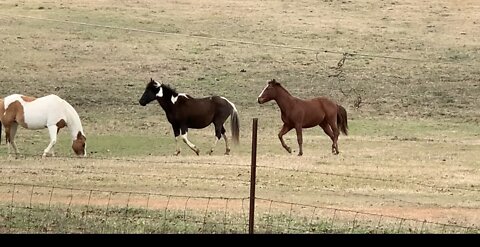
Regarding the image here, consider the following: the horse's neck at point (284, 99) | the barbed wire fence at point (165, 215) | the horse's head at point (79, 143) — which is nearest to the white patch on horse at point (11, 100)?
the horse's head at point (79, 143)

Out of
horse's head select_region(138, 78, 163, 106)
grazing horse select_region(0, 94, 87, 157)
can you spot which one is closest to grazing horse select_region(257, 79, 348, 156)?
horse's head select_region(138, 78, 163, 106)

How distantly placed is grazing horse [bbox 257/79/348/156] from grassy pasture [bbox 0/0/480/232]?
64 centimetres

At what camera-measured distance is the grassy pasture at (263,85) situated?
17.0 metres

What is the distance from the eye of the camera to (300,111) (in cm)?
2341

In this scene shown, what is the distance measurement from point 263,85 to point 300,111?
12.6 meters

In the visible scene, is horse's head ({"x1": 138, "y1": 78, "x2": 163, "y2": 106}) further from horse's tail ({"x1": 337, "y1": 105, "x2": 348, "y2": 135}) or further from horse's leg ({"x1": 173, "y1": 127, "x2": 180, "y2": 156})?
horse's tail ({"x1": 337, "y1": 105, "x2": 348, "y2": 135})

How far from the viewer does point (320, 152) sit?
Answer: 2406cm

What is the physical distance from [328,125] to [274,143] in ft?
8.33

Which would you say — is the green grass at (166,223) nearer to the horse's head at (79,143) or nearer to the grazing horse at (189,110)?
the horse's head at (79,143)

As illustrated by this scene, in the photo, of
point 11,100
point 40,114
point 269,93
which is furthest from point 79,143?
point 269,93

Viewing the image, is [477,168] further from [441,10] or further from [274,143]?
[441,10]

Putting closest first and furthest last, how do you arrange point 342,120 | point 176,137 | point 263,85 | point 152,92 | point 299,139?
1. point 299,139
2. point 176,137
3. point 152,92
4. point 342,120
5. point 263,85

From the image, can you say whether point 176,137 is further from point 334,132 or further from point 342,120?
point 342,120
